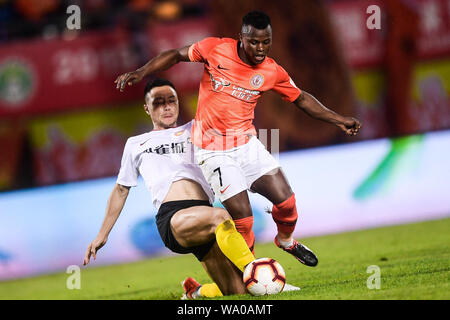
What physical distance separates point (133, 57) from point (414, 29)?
12.2 feet

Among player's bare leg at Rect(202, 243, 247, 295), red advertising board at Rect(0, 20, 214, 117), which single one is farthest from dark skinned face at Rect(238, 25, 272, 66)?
red advertising board at Rect(0, 20, 214, 117)

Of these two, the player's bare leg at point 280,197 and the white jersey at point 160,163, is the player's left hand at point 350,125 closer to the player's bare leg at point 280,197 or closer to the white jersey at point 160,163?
the player's bare leg at point 280,197

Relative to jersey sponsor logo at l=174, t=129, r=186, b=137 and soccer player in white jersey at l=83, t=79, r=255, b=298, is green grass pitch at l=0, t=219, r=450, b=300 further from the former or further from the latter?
jersey sponsor logo at l=174, t=129, r=186, b=137

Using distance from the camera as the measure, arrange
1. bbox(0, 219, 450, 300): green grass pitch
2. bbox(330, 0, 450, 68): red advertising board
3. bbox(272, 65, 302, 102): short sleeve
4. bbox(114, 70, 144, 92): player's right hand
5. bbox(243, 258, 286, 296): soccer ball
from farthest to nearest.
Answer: bbox(330, 0, 450, 68): red advertising board
bbox(272, 65, 302, 102): short sleeve
bbox(114, 70, 144, 92): player's right hand
bbox(0, 219, 450, 300): green grass pitch
bbox(243, 258, 286, 296): soccer ball

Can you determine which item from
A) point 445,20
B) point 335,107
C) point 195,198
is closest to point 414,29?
point 445,20

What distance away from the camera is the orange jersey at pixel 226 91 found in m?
4.54

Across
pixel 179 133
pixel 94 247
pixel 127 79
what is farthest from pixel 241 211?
pixel 127 79

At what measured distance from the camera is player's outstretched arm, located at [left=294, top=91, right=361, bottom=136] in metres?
4.73

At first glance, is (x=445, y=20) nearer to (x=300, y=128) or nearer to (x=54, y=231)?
(x=300, y=128)

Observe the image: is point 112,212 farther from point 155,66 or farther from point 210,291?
point 155,66

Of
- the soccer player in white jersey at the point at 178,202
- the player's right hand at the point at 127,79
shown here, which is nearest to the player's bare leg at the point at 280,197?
the soccer player in white jersey at the point at 178,202

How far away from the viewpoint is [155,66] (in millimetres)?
4465

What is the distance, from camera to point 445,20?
932cm

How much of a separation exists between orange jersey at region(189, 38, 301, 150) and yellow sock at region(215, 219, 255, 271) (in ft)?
2.12
